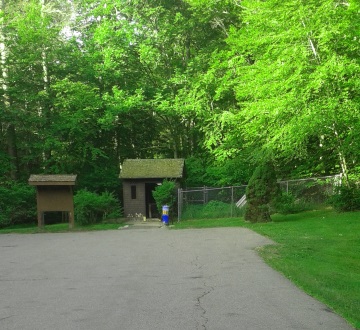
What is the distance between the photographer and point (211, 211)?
2722cm

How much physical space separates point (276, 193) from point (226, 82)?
37.5 feet

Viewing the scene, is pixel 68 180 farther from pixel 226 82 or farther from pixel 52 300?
pixel 52 300

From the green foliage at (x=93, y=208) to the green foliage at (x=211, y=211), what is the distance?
417 centimetres

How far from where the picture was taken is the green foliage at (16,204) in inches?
1172

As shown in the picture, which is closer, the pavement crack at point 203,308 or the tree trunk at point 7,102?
the pavement crack at point 203,308

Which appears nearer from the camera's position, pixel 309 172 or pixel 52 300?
pixel 52 300

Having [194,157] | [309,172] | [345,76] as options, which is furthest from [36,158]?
[345,76]

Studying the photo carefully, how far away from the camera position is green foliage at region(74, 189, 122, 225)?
25.9 metres

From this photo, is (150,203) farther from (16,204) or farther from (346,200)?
(346,200)

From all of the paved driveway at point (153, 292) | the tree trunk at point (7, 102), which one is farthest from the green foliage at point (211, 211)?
the tree trunk at point (7, 102)

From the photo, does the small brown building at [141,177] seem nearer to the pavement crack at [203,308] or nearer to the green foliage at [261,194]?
the green foliage at [261,194]

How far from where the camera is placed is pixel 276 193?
74.9 feet

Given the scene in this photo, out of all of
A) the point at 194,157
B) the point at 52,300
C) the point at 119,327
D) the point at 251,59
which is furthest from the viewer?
the point at 194,157

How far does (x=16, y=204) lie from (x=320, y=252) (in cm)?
2245
